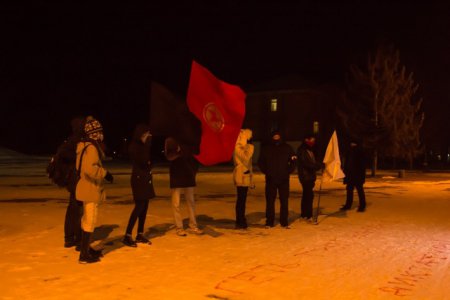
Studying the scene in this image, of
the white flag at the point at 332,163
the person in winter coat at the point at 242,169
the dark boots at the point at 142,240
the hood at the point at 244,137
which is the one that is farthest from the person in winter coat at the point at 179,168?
the white flag at the point at 332,163

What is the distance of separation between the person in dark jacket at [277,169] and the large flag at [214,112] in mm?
1752

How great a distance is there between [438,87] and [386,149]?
2719 centimetres

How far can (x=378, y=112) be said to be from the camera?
108 feet

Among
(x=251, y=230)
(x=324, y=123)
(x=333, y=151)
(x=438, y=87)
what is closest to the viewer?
(x=251, y=230)

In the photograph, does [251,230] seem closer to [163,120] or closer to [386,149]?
[163,120]

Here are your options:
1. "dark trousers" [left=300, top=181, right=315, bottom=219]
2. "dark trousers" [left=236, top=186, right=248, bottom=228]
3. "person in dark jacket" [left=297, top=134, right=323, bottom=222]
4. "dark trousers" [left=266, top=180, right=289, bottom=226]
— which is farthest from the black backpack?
"dark trousers" [left=300, top=181, right=315, bottom=219]

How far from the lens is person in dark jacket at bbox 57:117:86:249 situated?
7793 millimetres

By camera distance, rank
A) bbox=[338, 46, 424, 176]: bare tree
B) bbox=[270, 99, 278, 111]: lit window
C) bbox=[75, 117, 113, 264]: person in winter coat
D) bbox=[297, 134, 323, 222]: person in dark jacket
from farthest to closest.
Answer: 1. bbox=[270, 99, 278, 111]: lit window
2. bbox=[338, 46, 424, 176]: bare tree
3. bbox=[297, 134, 323, 222]: person in dark jacket
4. bbox=[75, 117, 113, 264]: person in winter coat

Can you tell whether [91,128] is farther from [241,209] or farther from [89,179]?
[241,209]

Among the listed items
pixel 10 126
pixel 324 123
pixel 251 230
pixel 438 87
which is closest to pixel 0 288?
pixel 251 230

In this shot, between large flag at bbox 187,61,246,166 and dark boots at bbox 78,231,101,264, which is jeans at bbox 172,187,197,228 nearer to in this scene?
large flag at bbox 187,61,246,166

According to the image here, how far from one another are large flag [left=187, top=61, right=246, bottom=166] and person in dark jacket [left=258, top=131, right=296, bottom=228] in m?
1.75

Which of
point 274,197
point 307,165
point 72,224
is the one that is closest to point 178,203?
point 72,224

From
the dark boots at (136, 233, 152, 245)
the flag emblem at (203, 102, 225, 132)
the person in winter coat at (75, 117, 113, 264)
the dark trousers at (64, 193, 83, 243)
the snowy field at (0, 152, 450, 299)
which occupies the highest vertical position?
the flag emblem at (203, 102, 225, 132)
